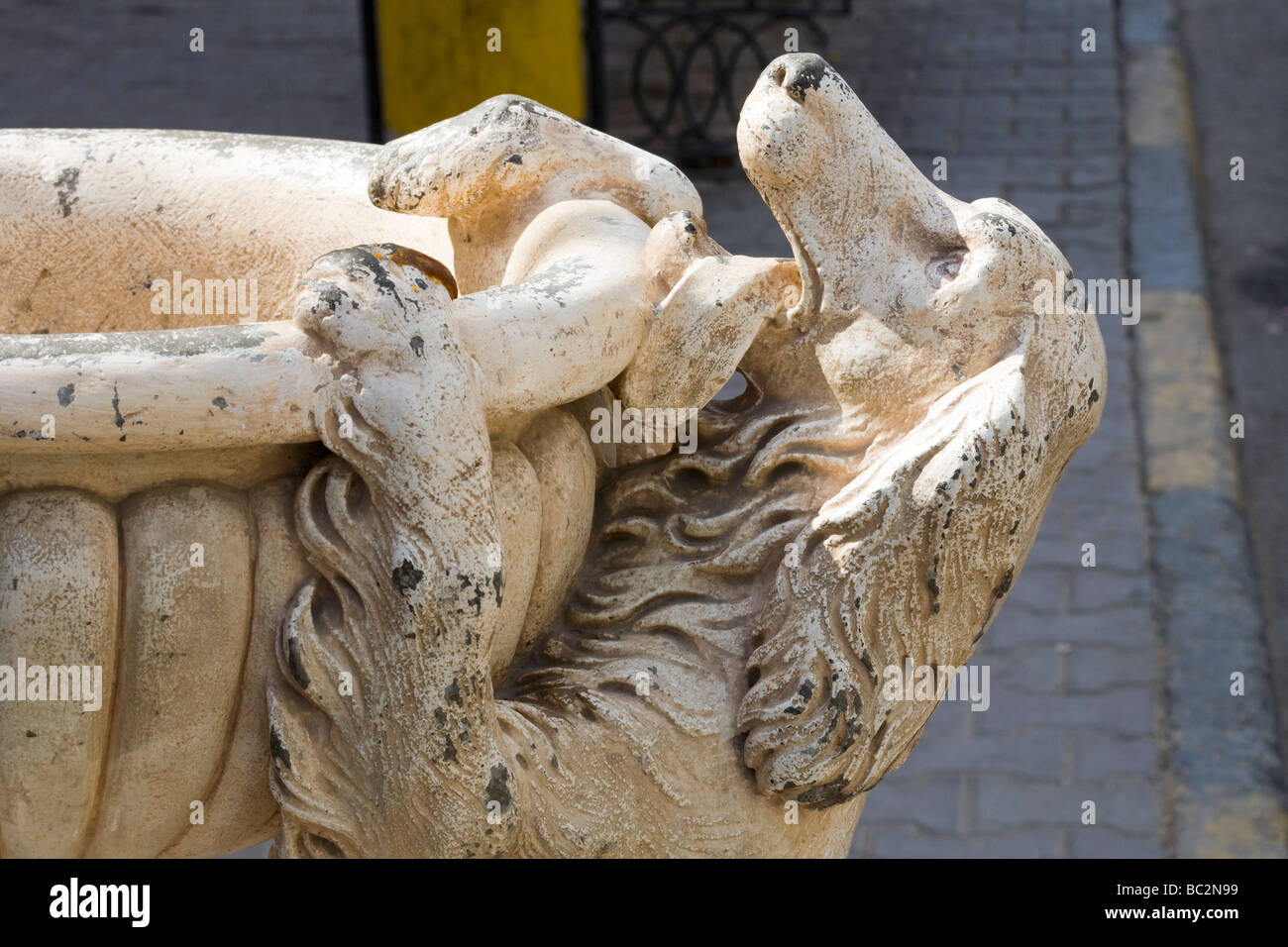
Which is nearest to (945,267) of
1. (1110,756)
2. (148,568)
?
(148,568)

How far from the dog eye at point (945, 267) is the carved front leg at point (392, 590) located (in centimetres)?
45

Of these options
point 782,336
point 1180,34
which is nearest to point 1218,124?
point 1180,34

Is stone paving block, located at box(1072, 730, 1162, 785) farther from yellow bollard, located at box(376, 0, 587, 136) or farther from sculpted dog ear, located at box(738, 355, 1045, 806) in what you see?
yellow bollard, located at box(376, 0, 587, 136)

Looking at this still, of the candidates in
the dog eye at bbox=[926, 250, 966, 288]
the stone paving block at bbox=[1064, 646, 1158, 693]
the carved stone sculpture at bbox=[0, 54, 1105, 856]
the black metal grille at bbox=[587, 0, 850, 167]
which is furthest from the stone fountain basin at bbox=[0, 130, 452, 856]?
the black metal grille at bbox=[587, 0, 850, 167]

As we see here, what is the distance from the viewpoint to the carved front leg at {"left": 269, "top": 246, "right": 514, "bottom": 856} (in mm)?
1256

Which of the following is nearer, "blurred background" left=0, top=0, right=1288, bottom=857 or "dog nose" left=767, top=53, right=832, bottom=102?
"dog nose" left=767, top=53, right=832, bottom=102

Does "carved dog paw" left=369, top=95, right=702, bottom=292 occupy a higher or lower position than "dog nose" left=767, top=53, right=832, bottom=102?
lower

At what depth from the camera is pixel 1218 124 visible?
22.0 ft

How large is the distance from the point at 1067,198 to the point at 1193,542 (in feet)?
6.50

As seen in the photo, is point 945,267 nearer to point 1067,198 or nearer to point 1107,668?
point 1107,668

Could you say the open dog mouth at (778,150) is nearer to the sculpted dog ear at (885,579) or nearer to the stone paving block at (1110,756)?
the sculpted dog ear at (885,579)

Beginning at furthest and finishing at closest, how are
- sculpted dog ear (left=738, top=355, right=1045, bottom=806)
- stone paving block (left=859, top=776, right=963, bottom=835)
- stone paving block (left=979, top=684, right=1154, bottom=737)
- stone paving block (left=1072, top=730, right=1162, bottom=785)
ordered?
1. stone paving block (left=979, top=684, right=1154, bottom=737)
2. stone paving block (left=1072, top=730, right=1162, bottom=785)
3. stone paving block (left=859, top=776, right=963, bottom=835)
4. sculpted dog ear (left=738, top=355, right=1045, bottom=806)

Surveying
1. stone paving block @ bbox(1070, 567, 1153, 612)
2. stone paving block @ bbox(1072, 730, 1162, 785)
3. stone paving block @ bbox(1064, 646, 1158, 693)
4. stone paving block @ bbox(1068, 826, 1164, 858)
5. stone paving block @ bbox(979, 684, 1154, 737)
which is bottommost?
stone paving block @ bbox(1068, 826, 1164, 858)

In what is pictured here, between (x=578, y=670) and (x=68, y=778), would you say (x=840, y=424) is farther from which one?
(x=68, y=778)
